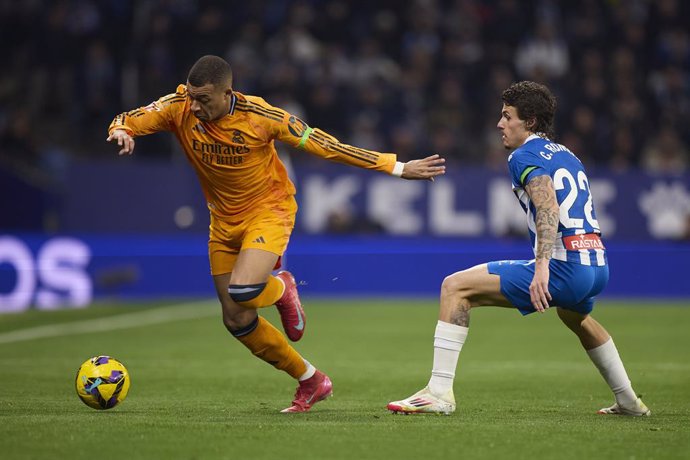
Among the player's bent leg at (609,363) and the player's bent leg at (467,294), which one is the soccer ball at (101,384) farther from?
the player's bent leg at (609,363)

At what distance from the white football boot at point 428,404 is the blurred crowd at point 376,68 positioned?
12329mm

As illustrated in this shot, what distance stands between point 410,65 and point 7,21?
24.6 ft

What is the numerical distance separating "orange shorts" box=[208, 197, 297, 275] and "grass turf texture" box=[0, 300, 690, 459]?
1.08 metres

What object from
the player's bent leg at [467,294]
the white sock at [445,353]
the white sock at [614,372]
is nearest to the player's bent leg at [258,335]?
the white sock at [445,353]

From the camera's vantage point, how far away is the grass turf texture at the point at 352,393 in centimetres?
636

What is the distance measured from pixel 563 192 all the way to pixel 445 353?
132cm

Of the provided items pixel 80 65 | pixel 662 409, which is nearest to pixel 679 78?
pixel 80 65

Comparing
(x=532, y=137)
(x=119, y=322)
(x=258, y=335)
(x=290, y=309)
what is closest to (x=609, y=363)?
(x=532, y=137)

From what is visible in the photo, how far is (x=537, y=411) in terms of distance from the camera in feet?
26.2

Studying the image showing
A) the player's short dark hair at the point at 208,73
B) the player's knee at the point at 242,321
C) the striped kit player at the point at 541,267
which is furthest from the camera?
the player's knee at the point at 242,321

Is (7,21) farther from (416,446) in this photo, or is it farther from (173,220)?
(416,446)

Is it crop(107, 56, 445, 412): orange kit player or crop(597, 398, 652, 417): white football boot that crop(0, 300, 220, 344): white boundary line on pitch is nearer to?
crop(107, 56, 445, 412): orange kit player

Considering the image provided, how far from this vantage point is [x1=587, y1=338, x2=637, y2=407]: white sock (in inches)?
304

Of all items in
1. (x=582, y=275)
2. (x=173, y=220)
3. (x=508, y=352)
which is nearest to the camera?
(x=582, y=275)
